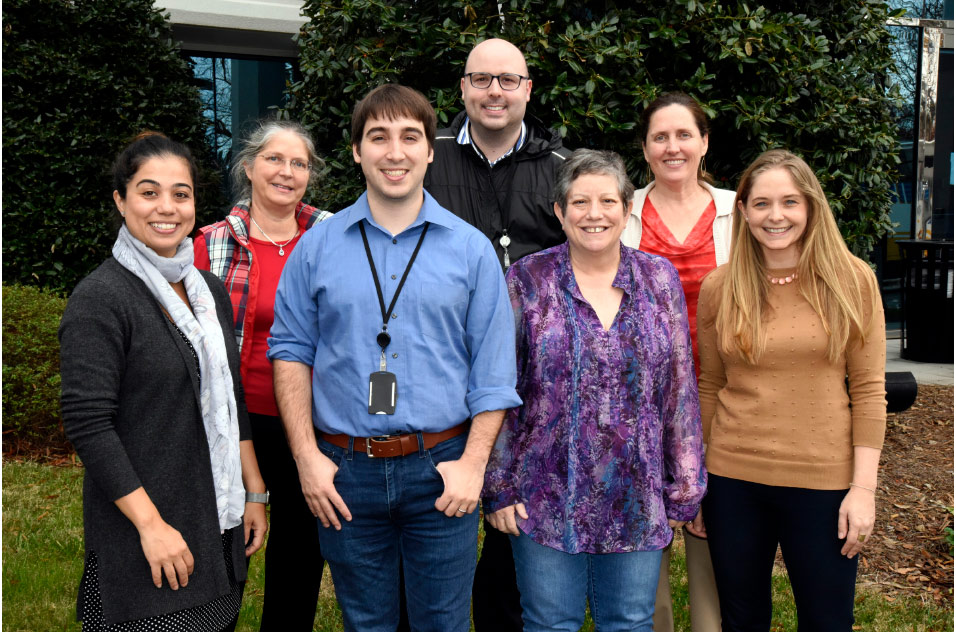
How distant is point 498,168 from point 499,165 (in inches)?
0.6

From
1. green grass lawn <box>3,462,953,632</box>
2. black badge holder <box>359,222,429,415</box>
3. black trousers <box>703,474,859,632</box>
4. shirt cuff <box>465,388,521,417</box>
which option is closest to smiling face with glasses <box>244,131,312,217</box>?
black badge holder <box>359,222,429,415</box>

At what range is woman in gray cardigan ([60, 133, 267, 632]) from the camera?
2141mm

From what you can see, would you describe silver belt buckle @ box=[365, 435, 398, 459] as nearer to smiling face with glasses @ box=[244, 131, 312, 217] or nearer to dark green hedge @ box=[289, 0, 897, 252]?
smiling face with glasses @ box=[244, 131, 312, 217]

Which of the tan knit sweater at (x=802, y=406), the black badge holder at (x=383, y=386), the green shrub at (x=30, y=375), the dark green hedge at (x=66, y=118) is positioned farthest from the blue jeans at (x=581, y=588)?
the dark green hedge at (x=66, y=118)

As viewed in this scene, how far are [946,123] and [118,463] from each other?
476 inches

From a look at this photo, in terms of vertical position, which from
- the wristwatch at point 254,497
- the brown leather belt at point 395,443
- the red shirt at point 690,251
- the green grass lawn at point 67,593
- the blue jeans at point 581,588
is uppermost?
the red shirt at point 690,251

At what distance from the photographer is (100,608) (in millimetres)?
2260

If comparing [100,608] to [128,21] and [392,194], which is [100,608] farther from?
[128,21]

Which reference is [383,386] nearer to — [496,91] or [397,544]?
[397,544]

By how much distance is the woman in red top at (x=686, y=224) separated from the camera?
3.25 metres

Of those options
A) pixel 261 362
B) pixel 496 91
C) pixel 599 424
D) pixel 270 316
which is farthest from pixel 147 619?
pixel 496 91

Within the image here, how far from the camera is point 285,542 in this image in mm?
3205

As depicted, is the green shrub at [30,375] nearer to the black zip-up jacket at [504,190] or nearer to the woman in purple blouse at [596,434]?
the black zip-up jacket at [504,190]

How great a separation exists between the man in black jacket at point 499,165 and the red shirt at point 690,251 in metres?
0.45
